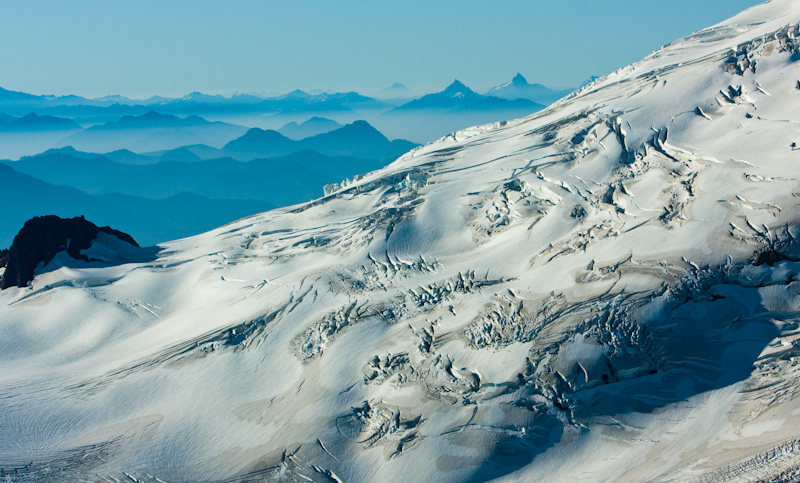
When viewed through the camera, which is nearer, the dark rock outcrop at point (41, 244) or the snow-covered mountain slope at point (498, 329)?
the snow-covered mountain slope at point (498, 329)

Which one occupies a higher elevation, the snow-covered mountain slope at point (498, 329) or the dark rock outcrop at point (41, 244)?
the dark rock outcrop at point (41, 244)

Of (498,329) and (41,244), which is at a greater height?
(41,244)

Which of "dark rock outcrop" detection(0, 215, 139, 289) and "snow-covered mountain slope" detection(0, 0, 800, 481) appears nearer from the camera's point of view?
"snow-covered mountain slope" detection(0, 0, 800, 481)

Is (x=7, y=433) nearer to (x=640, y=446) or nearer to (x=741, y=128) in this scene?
(x=640, y=446)

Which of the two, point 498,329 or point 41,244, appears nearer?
point 498,329
